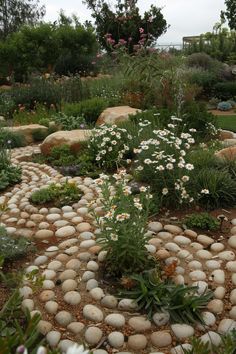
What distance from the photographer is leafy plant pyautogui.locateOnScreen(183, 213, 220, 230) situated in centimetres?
347

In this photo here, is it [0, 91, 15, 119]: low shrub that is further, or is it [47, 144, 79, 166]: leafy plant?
[0, 91, 15, 119]: low shrub

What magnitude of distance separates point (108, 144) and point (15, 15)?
A: 23.8 m

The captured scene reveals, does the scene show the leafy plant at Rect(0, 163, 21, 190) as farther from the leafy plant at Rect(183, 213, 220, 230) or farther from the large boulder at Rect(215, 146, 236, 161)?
the large boulder at Rect(215, 146, 236, 161)

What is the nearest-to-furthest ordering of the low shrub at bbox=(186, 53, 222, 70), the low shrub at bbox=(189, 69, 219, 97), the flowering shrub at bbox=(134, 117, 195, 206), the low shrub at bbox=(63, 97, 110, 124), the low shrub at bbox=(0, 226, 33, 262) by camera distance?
the low shrub at bbox=(0, 226, 33, 262)
the flowering shrub at bbox=(134, 117, 195, 206)
the low shrub at bbox=(63, 97, 110, 124)
the low shrub at bbox=(189, 69, 219, 97)
the low shrub at bbox=(186, 53, 222, 70)

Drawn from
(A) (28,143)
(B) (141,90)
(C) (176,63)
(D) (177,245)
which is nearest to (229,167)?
(D) (177,245)

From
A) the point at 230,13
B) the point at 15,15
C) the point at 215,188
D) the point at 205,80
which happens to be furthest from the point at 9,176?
the point at 230,13

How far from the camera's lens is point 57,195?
420 cm

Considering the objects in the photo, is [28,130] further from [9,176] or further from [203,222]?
[203,222]

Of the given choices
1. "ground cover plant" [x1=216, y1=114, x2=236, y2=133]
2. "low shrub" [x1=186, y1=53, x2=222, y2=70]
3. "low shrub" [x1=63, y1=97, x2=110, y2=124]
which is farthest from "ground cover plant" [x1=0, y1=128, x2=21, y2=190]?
"low shrub" [x1=186, y1=53, x2=222, y2=70]

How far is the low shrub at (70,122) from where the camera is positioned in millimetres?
7484

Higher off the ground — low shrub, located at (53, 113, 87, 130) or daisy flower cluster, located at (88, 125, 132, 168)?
daisy flower cluster, located at (88, 125, 132, 168)

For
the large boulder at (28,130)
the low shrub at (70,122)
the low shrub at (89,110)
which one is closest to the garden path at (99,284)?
the large boulder at (28,130)

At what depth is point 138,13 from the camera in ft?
66.6

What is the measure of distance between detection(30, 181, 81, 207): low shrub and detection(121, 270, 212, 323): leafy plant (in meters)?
1.60
